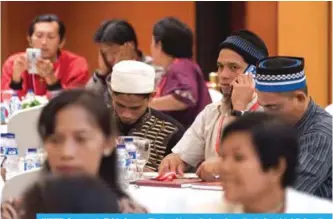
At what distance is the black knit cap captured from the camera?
1860mm

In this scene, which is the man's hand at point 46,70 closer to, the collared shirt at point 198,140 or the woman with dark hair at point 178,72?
the woman with dark hair at point 178,72

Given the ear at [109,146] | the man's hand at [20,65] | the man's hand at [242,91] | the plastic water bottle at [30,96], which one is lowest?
the plastic water bottle at [30,96]

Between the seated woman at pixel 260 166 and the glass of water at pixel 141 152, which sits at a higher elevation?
the seated woman at pixel 260 166

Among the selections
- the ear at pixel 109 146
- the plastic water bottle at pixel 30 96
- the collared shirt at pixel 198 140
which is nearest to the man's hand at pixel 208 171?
the collared shirt at pixel 198 140

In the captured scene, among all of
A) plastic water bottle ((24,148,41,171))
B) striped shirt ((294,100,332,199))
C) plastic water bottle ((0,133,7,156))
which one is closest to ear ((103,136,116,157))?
striped shirt ((294,100,332,199))

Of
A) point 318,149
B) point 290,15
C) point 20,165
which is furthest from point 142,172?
point 290,15

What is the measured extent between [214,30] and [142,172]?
3082mm

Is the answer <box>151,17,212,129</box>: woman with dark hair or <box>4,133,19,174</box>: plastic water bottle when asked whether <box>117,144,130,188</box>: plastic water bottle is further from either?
<box>151,17,212,129</box>: woman with dark hair

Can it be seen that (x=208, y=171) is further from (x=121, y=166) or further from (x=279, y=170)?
(x=279, y=170)

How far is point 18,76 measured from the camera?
347 centimetres

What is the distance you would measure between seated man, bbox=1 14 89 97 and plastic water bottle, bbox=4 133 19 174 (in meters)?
1.24

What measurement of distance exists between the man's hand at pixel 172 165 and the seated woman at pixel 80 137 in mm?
1103

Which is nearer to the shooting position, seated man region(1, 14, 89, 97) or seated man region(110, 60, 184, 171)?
seated man region(110, 60, 184, 171)

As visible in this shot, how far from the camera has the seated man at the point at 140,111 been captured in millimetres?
1954
